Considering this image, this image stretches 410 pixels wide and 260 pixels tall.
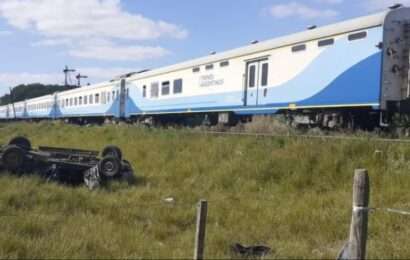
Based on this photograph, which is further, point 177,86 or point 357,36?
point 177,86

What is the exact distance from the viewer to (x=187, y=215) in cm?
771

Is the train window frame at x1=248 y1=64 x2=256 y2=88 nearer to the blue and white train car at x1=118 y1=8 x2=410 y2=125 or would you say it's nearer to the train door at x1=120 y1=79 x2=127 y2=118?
the blue and white train car at x1=118 y1=8 x2=410 y2=125

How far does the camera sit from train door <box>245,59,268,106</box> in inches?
675

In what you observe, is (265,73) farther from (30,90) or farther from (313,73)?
(30,90)

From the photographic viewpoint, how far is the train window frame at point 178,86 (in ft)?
74.2

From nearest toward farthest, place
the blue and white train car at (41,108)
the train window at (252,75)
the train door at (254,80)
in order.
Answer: the train door at (254,80) → the train window at (252,75) → the blue and white train car at (41,108)

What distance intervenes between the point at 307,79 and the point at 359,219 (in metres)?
10.8

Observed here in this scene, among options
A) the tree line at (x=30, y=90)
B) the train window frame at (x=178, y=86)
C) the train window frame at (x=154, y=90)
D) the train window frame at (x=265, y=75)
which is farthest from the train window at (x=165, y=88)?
the tree line at (x=30, y=90)

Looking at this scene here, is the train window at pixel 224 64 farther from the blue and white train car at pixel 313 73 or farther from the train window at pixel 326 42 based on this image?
the train window at pixel 326 42

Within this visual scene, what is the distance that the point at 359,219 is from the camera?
4.44 m

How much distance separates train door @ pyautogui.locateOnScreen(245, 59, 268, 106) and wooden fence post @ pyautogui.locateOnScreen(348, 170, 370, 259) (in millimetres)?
12683

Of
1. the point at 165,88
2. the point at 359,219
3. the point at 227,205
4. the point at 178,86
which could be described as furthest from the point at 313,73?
the point at 165,88

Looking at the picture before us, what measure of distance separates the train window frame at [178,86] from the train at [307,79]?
0.04 metres

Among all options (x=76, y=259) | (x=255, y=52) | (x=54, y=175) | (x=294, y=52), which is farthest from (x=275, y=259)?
(x=255, y=52)
